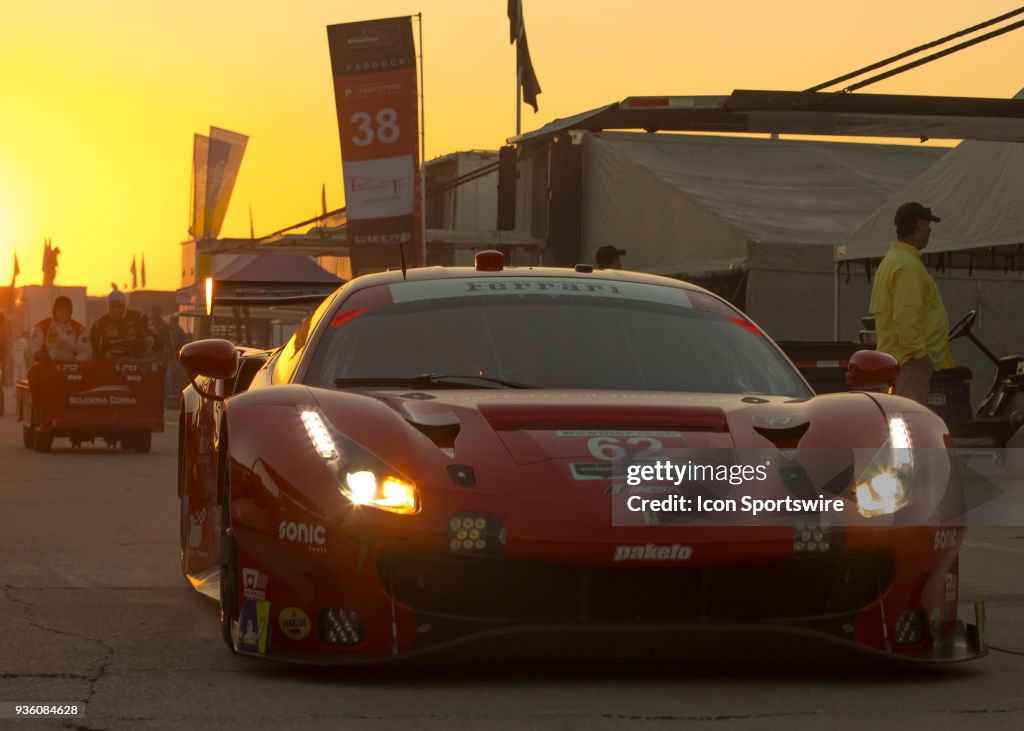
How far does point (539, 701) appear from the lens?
420 centimetres

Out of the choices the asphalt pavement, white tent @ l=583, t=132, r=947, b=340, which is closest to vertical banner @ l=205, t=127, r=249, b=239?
white tent @ l=583, t=132, r=947, b=340

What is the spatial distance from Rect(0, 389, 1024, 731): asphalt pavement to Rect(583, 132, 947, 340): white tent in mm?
15421

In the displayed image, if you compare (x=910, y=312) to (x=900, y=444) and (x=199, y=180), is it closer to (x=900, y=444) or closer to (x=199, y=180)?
(x=900, y=444)

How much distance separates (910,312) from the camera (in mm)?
9883

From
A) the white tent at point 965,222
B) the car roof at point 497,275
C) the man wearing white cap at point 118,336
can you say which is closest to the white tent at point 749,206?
the white tent at point 965,222

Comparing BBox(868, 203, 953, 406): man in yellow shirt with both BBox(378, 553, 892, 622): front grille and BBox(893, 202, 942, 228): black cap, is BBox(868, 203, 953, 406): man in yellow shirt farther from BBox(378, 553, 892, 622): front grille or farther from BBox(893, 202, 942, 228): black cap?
BBox(378, 553, 892, 622): front grille

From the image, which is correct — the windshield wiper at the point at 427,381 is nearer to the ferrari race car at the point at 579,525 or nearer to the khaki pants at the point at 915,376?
the ferrari race car at the point at 579,525

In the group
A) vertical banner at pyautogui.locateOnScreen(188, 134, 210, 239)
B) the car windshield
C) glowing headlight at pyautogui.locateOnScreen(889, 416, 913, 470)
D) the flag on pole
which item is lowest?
glowing headlight at pyautogui.locateOnScreen(889, 416, 913, 470)

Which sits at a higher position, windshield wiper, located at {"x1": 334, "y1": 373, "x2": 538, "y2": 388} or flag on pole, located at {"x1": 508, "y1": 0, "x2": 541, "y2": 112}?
flag on pole, located at {"x1": 508, "y1": 0, "x2": 541, "y2": 112}

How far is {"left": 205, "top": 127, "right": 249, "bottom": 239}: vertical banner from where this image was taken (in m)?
48.1

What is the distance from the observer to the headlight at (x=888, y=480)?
14.9 ft

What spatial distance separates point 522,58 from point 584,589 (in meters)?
30.8

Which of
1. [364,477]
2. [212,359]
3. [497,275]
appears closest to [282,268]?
[497,275]

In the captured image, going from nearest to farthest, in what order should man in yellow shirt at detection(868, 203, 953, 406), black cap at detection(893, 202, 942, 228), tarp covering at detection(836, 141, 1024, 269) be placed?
1. man in yellow shirt at detection(868, 203, 953, 406)
2. black cap at detection(893, 202, 942, 228)
3. tarp covering at detection(836, 141, 1024, 269)
